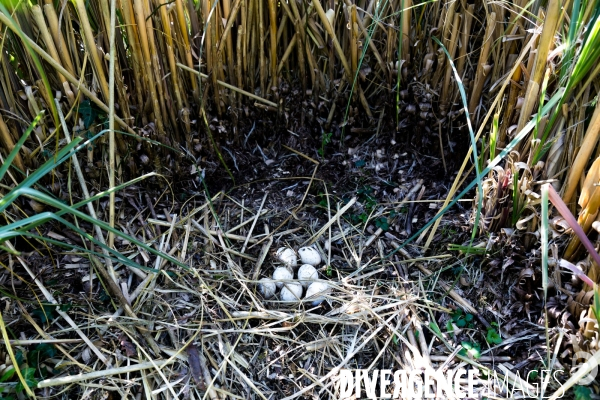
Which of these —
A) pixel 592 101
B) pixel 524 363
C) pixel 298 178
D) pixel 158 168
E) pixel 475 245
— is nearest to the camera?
pixel 592 101

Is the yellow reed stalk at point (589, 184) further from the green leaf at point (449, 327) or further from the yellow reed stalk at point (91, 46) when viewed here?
the yellow reed stalk at point (91, 46)

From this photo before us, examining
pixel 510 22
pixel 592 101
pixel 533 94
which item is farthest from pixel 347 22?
pixel 592 101

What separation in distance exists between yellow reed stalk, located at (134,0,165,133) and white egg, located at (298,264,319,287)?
59 cm

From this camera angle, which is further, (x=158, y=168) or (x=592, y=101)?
(x=158, y=168)

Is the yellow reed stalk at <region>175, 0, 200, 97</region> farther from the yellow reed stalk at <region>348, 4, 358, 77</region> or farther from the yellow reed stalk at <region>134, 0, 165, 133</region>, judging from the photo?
the yellow reed stalk at <region>348, 4, 358, 77</region>

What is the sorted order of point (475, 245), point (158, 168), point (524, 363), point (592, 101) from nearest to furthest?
point (592, 101) → point (524, 363) → point (475, 245) → point (158, 168)

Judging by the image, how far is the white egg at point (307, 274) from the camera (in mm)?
1369

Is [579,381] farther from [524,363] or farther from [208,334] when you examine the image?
[208,334]

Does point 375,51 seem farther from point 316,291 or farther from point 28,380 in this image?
point 28,380

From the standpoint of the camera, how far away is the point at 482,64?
Answer: 1.34m

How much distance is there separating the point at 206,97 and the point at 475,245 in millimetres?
920

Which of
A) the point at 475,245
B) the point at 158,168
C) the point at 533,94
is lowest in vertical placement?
the point at 475,245

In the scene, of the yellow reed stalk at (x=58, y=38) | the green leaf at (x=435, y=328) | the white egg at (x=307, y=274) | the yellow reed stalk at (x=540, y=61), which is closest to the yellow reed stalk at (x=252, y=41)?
the yellow reed stalk at (x=58, y=38)

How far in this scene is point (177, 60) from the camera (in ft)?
4.56
